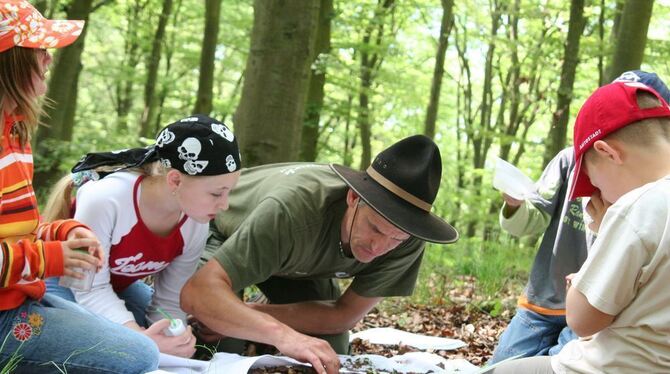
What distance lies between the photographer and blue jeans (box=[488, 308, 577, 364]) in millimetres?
3756

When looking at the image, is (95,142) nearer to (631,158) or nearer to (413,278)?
(413,278)

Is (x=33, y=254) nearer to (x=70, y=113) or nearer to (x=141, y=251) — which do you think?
(x=141, y=251)

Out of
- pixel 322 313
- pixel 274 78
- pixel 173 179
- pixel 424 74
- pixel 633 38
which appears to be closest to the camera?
pixel 173 179

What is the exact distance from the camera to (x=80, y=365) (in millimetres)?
2557

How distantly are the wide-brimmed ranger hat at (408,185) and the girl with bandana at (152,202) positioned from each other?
0.61m

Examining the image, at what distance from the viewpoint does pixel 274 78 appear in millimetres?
5516

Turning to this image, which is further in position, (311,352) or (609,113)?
(311,352)

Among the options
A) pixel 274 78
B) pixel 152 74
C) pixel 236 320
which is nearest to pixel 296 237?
pixel 236 320

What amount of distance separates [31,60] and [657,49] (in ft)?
34.1

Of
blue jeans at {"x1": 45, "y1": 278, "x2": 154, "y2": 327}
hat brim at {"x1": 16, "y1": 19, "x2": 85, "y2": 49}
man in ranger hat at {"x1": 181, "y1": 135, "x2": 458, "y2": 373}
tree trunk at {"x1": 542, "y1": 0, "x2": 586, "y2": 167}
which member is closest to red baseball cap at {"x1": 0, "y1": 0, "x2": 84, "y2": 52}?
hat brim at {"x1": 16, "y1": 19, "x2": 85, "y2": 49}

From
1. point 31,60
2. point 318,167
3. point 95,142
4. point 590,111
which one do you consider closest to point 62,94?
point 95,142

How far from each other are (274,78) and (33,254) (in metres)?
3.41

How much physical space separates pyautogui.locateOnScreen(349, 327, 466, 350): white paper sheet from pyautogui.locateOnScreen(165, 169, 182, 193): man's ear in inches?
66.7

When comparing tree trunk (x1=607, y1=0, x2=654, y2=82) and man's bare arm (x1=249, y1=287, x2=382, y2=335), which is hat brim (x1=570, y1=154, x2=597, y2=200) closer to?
man's bare arm (x1=249, y1=287, x2=382, y2=335)
